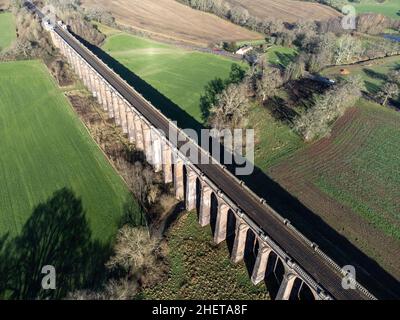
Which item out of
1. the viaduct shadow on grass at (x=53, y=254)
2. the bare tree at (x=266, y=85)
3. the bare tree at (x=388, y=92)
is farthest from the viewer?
the bare tree at (x=266, y=85)

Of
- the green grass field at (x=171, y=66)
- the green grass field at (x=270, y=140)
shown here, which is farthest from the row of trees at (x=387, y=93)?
the green grass field at (x=171, y=66)

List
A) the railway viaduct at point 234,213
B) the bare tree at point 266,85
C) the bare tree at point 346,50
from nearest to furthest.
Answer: the railway viaduct at point 234,213, the bare tree at point 266,85, the bare tree at point 346,50

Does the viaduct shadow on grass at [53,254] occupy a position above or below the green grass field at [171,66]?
below

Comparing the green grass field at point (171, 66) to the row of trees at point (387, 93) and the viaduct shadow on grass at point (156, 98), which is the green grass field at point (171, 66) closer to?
the viaduct shadow on grass at point (156, 98)

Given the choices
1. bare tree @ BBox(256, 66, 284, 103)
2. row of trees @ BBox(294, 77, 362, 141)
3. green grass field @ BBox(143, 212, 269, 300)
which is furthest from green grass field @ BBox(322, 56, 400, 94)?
green grass field @ BBox(143, 212, 269, 300)

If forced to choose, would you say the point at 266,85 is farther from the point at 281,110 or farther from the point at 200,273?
the point at 200,273

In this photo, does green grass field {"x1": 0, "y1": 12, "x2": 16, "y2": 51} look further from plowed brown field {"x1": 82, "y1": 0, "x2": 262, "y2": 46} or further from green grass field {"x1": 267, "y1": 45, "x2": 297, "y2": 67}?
green grass field {"x1": 267, "y1": 45, "x2": 297, "y2": 67}

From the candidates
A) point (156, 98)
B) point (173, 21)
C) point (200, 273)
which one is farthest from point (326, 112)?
point (173, 21)
